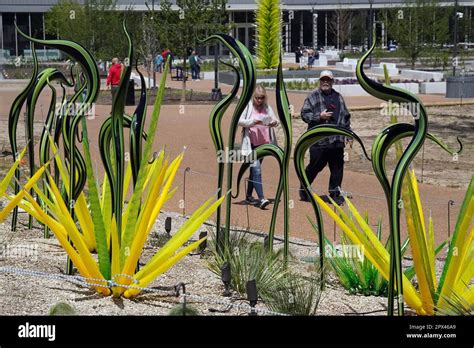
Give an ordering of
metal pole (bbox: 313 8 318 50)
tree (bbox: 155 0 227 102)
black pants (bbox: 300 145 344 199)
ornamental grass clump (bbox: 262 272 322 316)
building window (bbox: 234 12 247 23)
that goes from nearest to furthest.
A: ornamental grass clump (bbox: 262 272 322 316) < black pants (bbox: 300 145 344 199) < tree (bbox: 155 0 227 102) < building window (bbox: 234 12 247 23) < metal pole (bbox: 313 8 318 50)

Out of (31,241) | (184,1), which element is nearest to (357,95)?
(184,1)

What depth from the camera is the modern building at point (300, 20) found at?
5962 centimetres

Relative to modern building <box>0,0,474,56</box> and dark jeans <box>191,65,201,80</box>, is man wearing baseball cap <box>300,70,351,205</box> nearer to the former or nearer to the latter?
dark jeans <box>191,65,201,80</box>

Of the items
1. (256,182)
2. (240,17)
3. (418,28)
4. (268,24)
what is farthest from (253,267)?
(240,17)

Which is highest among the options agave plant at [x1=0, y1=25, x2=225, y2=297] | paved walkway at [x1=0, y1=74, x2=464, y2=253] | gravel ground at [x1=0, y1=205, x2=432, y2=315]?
agave plant at [x1=0, y1=25, x2=225, y2=297]

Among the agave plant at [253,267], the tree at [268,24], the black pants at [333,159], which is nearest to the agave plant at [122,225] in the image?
the agave plant at [253,267]

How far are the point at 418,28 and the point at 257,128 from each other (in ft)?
104

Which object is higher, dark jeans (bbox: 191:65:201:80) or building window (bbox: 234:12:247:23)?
building window (bbox: 234:12:247:23)

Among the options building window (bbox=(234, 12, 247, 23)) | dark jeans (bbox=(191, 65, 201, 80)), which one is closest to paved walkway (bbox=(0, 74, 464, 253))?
dark jeans (bbox=(191, 65, 201, 80))

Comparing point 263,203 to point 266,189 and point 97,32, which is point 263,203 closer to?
point 266,189

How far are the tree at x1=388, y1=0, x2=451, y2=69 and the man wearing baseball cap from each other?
97.1 ft

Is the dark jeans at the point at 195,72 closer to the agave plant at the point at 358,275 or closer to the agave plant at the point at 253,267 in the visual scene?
the agave plant at the point at 253,267

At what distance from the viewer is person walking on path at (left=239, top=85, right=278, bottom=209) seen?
1162 cm
